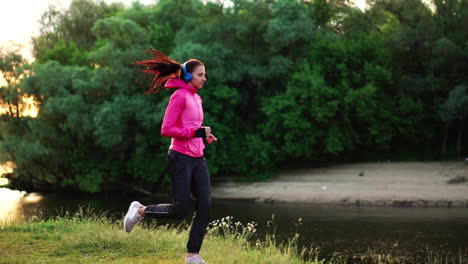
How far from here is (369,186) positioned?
2958 cm

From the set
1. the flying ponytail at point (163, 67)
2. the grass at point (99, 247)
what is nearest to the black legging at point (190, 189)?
the grass at point (99, 247)

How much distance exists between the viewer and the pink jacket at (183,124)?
6.56 metres

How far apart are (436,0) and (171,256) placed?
29.0 meters

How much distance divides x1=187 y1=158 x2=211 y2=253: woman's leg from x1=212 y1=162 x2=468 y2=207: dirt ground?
2216 cm

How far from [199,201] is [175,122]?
2.97 feet

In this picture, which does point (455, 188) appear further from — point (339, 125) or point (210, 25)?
point (210, 25)

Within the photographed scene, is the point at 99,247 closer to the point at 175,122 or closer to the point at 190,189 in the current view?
the point at 190,189

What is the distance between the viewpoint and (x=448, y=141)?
34.5 m

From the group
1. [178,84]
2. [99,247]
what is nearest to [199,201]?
[178,84]

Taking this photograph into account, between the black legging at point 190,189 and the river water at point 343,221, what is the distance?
196 inches

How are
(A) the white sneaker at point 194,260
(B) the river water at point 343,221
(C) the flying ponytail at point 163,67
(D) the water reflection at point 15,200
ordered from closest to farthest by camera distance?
1. (A) the white sneaker at point 194,260
2. (C) the flying ponytail at point 163,67
3. (B) the river water at point 343,221
4. (D) the water reflection at point 15,200

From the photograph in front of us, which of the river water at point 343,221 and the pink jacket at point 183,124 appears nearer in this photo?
the pink jacket at point 183,124

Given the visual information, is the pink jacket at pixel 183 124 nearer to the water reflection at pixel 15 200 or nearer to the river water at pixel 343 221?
the river water at pixel 343 221

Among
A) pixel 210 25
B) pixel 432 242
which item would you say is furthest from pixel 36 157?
pixel 432 242
